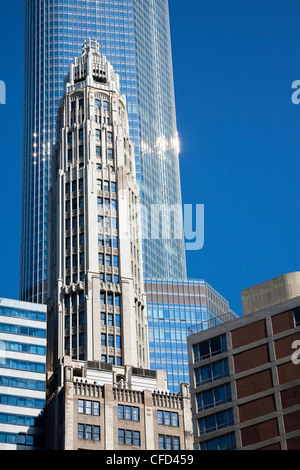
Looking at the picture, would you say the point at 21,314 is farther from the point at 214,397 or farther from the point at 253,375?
the point at 253,375

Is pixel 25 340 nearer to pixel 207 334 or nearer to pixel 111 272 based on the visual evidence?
pixel 111 272

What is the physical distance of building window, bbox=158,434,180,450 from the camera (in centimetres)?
13598

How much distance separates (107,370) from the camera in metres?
143

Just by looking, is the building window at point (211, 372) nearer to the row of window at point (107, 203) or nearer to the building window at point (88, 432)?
the building window at point (88, 432)

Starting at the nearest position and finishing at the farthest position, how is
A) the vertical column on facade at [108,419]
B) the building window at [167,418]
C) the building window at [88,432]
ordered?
the building window at [88,432] < the vertical column on facade at [108,419] < the building window at [167,418]

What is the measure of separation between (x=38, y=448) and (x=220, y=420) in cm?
4646

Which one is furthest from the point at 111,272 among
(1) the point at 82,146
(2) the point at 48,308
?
(1) the point at 82,146

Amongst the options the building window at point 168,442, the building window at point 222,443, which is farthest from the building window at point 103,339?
the building window at point 222,443

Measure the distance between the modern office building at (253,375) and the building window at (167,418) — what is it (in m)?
36.5

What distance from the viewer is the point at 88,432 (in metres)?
131

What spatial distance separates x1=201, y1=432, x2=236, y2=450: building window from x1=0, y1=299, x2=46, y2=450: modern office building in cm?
4437

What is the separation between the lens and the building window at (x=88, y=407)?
13312 cm

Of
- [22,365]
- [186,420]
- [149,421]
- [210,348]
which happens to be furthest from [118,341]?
[210,348]

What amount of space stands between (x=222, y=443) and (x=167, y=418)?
4261cm
